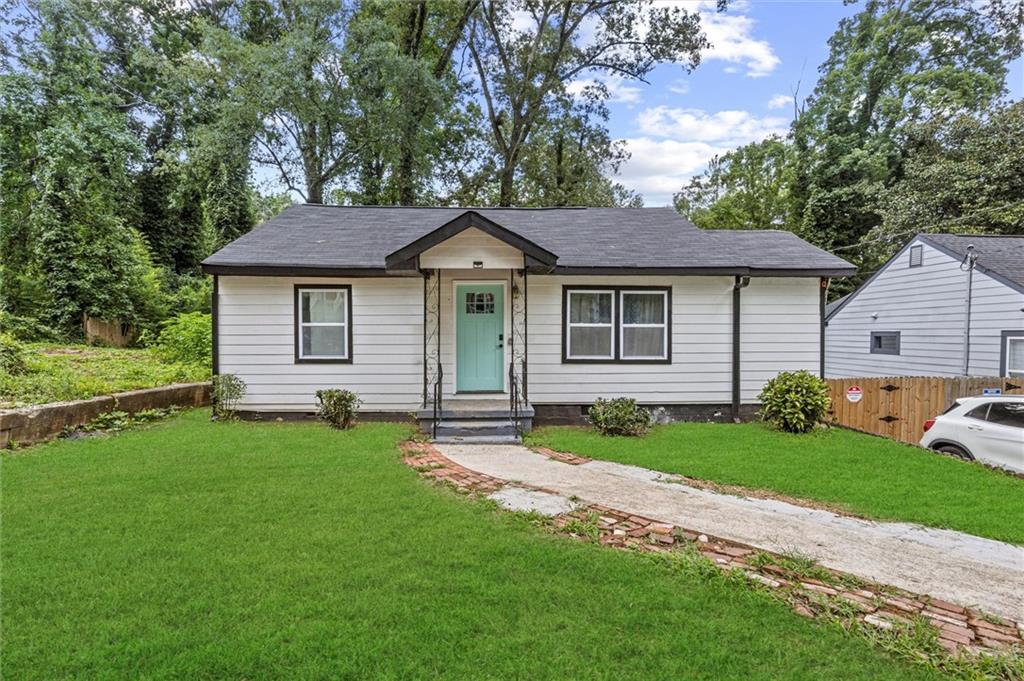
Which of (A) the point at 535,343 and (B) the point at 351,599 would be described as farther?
(A) the point at 535,343

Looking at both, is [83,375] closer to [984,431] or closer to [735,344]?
[735,344]

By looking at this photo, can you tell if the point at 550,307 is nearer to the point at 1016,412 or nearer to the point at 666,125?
the point at 1016,412

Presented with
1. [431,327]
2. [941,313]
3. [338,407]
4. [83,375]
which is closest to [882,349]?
[941,313]

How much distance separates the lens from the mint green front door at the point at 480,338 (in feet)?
29.7

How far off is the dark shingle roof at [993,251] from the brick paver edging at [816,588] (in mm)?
10637

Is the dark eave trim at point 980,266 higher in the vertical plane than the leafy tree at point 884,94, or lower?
lower

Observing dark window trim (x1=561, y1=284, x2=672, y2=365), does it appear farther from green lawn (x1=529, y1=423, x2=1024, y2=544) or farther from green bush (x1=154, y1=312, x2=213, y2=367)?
green bush (x1=154, y1=312, x2=213, y2=367)

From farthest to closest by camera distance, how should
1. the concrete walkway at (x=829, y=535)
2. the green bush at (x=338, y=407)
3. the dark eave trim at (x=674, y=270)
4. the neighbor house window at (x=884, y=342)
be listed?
the neighbor house window at (x=884, y=342) → the dark eave trim at (x=674, y=270) → the green bush at (x=338, y=407) → the concrete walkway at (x=829, y=535)

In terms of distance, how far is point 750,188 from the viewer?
29578 mm

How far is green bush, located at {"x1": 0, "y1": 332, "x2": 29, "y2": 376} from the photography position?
8156 millimetres

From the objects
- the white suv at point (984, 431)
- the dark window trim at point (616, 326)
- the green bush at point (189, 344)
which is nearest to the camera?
the white suv at point (984, 431)

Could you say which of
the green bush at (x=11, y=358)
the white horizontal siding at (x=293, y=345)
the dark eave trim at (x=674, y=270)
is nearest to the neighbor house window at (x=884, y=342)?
the dark eave trim at (x=674, y=270)

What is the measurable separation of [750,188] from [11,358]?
3196 centimetres

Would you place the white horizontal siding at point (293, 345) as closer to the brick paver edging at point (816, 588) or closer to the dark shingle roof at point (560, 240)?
the dark shingle roof at point (560, 240)
